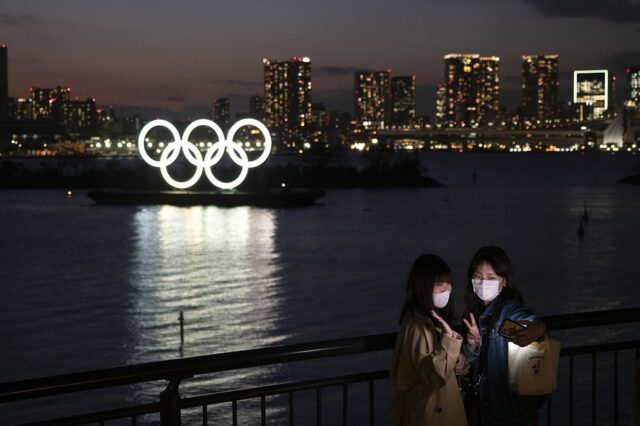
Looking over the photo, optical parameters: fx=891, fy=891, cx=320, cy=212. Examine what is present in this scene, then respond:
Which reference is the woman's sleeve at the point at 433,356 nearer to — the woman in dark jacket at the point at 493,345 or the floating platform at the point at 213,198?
the woman in dark jacket at the point at 493,345

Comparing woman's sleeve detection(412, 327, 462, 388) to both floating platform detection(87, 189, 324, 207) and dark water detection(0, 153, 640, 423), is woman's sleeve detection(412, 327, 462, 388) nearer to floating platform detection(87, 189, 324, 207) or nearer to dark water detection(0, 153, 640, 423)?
dark water detection(0, 153, 640, 423)

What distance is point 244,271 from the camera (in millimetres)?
37281

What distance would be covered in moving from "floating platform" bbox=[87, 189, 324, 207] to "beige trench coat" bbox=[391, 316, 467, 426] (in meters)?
66.1

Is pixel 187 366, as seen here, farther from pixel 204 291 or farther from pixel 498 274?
pixel 204 291

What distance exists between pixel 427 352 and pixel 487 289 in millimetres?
470

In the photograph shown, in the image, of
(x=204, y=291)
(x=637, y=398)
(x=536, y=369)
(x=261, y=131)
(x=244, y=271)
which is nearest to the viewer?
(x=536, y=369)

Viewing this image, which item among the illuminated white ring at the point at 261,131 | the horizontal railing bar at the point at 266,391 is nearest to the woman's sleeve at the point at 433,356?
the horizontal railing bar at the point at 266,391

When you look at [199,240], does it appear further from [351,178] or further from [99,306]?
[351,178]

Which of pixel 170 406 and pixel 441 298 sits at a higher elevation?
pixel 441 298

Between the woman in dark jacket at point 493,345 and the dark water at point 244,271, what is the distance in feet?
47.6

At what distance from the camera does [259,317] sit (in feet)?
86.8

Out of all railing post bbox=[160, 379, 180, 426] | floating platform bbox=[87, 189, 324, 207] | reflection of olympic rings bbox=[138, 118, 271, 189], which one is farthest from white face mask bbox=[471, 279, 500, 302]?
floating platform bbox=[87, 189, 324, 207]

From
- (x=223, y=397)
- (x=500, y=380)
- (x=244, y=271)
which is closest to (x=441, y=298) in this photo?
(x=500, y=380)

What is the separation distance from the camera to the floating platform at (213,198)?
232 ft
